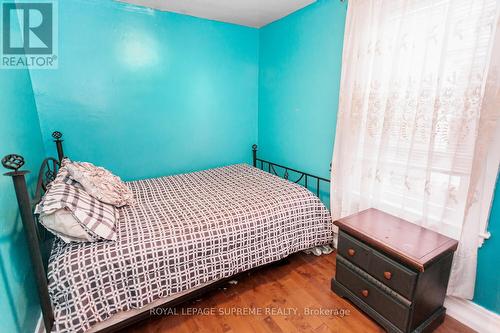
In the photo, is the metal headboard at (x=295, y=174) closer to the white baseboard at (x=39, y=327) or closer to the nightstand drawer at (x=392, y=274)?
the nightstand drawer at (x=392, y=274)

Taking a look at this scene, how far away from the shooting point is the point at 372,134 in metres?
1.84

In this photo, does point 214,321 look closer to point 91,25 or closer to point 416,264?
point 416,264

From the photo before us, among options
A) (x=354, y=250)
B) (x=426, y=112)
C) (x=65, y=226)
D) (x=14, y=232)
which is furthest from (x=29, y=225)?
(x=426, y=112)

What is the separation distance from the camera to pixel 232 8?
2539 mm

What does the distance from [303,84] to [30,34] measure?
8.50 ft

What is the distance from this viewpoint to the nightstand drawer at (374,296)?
139 cm

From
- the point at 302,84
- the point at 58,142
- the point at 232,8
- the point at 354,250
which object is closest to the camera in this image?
the point at 354,250

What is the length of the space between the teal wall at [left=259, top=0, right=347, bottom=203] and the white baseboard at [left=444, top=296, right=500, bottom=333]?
1.24 m

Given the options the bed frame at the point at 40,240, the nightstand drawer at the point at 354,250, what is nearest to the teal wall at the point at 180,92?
the bed frame at the point at 40,240

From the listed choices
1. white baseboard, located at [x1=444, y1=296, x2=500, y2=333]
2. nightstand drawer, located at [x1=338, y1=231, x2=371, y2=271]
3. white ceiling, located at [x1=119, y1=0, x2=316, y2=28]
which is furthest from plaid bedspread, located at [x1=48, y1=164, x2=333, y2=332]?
white ceiling, located at [x1=119, y1=0, x2=316, y2=28]

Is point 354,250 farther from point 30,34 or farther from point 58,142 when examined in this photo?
point 30,34

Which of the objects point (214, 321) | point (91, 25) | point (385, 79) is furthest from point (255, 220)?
point (91, 25)

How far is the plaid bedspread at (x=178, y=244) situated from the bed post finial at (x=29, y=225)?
5 cm

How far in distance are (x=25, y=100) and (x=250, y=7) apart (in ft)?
7.32
